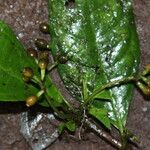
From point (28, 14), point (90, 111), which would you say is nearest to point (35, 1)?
point (28, 14)

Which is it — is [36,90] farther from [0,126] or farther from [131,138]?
[131,138]

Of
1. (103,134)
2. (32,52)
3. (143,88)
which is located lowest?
(103,134)

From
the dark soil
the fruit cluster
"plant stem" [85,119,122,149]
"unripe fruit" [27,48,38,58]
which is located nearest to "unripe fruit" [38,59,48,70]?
the fruit cluster

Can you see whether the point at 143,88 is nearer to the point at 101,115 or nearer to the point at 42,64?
the point at 101,115

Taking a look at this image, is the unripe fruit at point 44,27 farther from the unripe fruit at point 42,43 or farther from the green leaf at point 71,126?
the green leaf at point 71,126

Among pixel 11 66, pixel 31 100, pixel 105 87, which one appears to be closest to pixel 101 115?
pixel 105 87

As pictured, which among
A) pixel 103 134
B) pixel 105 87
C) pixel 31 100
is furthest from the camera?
pixel 103 134
